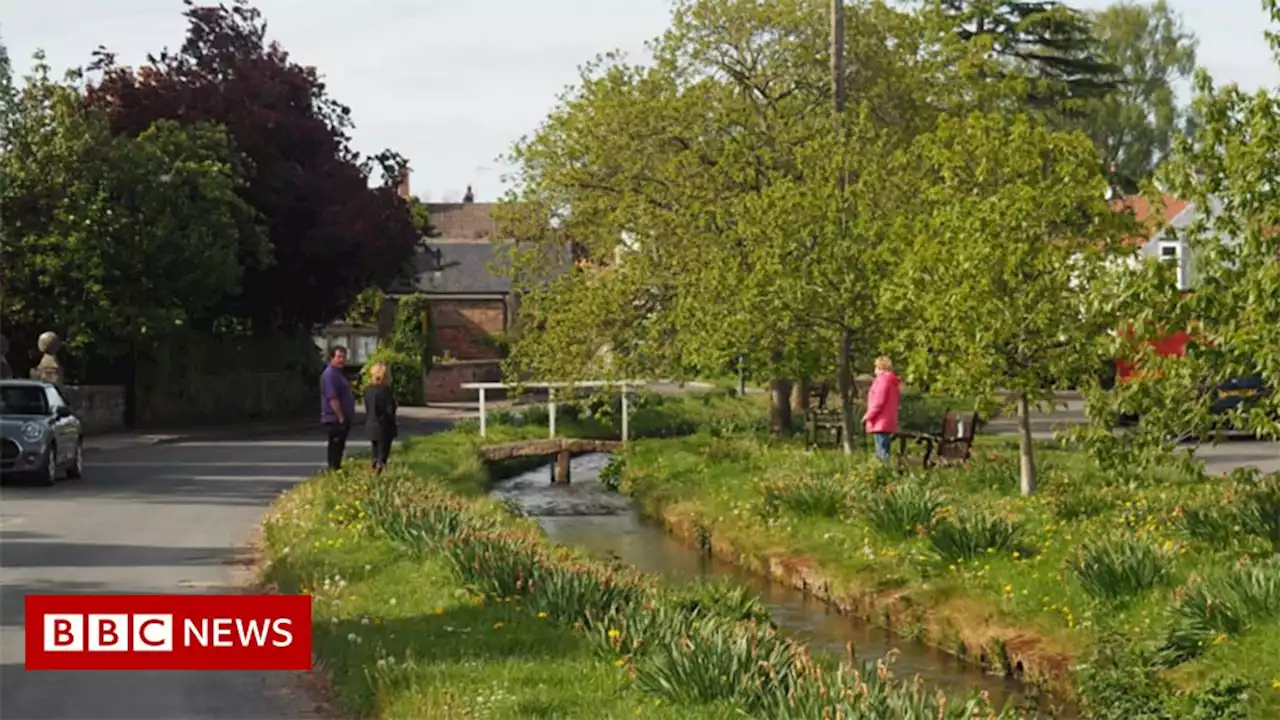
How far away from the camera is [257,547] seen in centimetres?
1903

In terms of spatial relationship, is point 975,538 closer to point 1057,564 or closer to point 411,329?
point 1057,564

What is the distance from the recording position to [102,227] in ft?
129

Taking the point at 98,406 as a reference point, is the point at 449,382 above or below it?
above

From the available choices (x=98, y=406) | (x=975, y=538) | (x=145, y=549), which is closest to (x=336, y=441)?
(x=145, y=549)

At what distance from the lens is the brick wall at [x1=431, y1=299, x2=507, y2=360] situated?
77.6 m

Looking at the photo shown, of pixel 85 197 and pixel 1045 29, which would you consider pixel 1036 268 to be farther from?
pixel 1045 29

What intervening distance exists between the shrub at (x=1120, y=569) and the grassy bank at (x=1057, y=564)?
0.02m

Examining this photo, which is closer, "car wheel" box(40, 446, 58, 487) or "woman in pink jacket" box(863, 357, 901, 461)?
"woman in pink jacket" box(863, 357, 901, 461)

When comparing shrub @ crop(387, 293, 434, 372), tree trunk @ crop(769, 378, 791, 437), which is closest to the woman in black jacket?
tree trunk @ crop(769, 378, 791, 437)

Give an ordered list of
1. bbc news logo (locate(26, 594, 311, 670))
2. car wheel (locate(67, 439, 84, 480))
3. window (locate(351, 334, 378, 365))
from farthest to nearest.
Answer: window (locate(351, 334, 378, 365))
car wheel (locate(67, 439, 84, 480))
bbc news logo (locate(26, 594, 311, 670))

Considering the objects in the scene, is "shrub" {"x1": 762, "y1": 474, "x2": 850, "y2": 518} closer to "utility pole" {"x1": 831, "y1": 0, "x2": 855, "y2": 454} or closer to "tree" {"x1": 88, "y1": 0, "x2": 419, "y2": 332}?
"utility pole" {"x1": 831, "y1": 0, "x2": 855, "y2": 454}

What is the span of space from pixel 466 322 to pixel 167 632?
65292mm

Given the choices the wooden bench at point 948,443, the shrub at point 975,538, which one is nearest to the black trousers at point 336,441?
the wooden bench at point 948,443

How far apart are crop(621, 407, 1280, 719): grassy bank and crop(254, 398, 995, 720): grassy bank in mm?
1980
